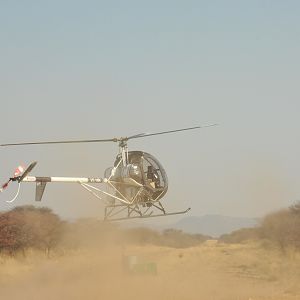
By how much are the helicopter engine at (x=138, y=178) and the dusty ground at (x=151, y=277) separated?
501 cm

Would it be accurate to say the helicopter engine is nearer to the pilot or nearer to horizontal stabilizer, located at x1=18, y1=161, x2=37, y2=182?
the pilot

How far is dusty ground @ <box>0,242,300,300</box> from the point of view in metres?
29.1

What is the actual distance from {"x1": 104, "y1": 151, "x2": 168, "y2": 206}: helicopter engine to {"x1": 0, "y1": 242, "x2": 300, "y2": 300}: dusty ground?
5.01m

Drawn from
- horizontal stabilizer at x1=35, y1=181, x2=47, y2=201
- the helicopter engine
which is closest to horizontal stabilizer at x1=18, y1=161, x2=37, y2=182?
horizontal stabilizer at x1=35, y1=181, x2=47, y2=201

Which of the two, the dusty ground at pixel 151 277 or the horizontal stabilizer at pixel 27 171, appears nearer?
the horizontal stabilizer at pixel 27 171

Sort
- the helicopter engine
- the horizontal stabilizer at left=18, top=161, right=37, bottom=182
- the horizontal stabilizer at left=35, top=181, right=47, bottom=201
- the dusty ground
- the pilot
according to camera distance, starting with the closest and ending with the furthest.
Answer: the horizontal stabilizer at left=18, top=161, right=37, bottom=182, the horizontal stabilizer at left=35, top=181, right=47, bottom=201, the helicopter engine, the pilot, the dusty ground

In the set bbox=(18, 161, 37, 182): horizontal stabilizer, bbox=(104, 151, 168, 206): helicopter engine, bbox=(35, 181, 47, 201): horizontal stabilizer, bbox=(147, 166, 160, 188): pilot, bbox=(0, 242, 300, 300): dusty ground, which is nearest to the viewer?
bbox=(18, 161, 37, 182): horizontal stabilizer

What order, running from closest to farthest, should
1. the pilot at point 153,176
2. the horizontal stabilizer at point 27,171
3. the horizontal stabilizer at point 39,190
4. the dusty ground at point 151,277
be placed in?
1. the horizontal stabilizer at point 27,171
2. the horizontal stabilizer at point 39,190
3. the pilot at point 153,176
4. the dusty ground at point 151,277

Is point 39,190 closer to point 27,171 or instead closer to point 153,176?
point 27,171

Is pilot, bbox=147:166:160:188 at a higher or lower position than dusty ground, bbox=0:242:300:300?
higher

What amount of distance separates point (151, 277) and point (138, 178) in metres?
10.2

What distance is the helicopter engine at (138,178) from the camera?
26.2 m

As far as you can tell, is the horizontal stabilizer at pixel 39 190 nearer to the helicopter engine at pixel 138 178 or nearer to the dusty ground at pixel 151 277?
the helicopter engine at pixel 138 178

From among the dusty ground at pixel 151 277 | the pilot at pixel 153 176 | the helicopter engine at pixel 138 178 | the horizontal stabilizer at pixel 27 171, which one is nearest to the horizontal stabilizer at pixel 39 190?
the horizontal stabilizer at pixel 27 171
